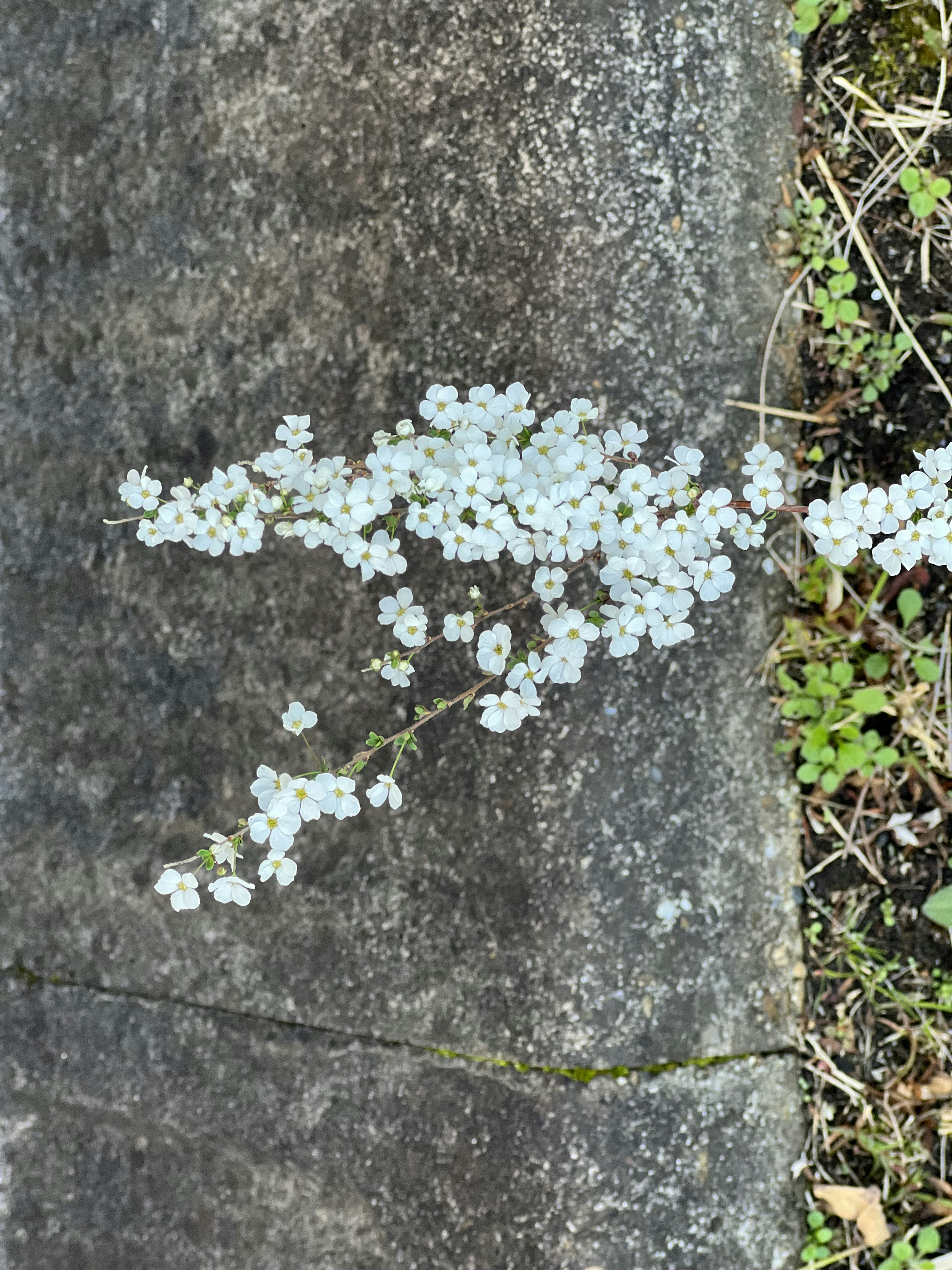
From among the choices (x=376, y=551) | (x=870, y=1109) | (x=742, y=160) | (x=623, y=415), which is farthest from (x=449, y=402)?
(x=870, y=1109)

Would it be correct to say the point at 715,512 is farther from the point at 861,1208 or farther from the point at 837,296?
the point at 861,1208

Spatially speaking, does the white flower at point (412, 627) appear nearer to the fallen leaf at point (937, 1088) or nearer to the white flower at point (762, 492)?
the white flower at point (762, 492)

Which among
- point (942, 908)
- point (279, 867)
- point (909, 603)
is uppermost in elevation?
point (279, 867)

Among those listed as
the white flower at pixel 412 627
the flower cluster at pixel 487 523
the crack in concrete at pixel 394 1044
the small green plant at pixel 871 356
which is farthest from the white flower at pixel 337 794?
the small green plant at pixel 871 356

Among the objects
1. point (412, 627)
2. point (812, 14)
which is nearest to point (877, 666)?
point (412, 627)

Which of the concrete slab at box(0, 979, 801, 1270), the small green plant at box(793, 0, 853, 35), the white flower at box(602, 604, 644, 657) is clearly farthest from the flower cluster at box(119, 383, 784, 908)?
the small green plant at box(793, 0, 853, 35)

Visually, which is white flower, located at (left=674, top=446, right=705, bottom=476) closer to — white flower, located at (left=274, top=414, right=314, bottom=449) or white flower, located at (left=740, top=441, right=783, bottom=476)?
white flower, located at (left=740, top=441, right=783, bottom=476)

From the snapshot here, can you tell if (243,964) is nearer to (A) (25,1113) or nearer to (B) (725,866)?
(A) (25,1113)
